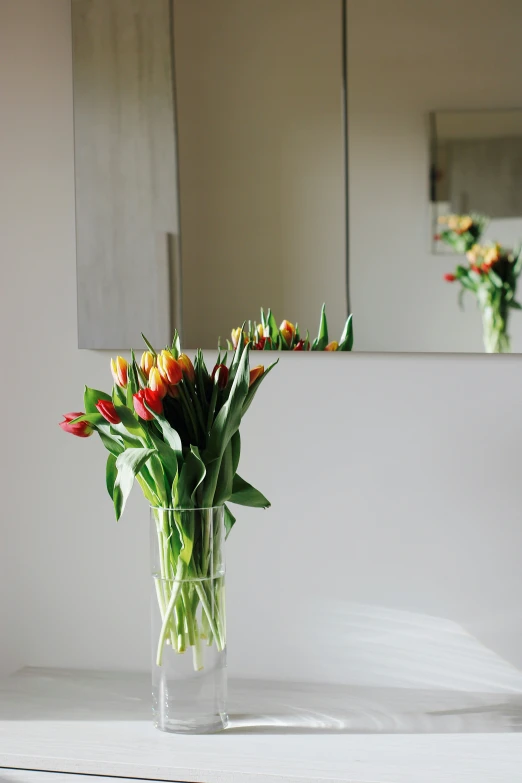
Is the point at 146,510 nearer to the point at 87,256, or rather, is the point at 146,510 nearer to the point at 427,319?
the point at 87,256

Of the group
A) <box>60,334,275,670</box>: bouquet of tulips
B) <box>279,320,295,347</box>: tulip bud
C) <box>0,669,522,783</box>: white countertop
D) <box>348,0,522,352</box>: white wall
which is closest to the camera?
<box>0,669,522,783</box>: white countertop

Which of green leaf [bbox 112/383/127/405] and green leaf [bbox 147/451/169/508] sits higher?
green leaf [bbox 112/383/127/405]

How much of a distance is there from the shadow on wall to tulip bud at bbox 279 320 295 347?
45 cm

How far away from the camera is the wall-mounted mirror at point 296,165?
1.35 m

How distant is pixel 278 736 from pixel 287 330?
2.03ft

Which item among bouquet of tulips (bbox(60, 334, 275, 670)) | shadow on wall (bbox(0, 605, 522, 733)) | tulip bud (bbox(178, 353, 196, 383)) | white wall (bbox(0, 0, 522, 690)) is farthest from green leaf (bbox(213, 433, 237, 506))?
shadow on wall (bbox(0, 605, 522, 733))

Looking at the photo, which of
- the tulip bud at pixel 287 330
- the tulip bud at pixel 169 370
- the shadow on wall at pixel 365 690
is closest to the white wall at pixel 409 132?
the tulip bud at pixel 287 330

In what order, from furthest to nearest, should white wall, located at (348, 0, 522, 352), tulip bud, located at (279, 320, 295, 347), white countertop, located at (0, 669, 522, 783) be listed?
tulip bud, located at (279, 320, 295, 347)
white wall, located at (348, 0, 522, 352)
white countertop, located at (0, 669, 522, 783)

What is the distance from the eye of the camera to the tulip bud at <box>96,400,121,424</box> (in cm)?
117

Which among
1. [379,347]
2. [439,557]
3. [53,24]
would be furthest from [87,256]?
[439,557]

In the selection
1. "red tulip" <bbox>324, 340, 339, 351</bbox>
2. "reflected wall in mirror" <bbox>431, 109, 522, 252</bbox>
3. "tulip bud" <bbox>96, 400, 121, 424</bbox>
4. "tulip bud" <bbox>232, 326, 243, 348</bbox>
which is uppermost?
"reflected wall in mirror" <bbox>431, 109, 522, 252</bbox>

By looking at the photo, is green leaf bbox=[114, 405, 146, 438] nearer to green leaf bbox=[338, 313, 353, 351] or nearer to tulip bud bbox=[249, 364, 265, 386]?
tulip bud bbox=[249, 364, 265, 386]

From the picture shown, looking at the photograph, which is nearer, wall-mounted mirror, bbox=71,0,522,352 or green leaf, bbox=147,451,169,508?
green leaf, bbox=147,451,169,508

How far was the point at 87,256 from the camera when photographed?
1.48 meters
